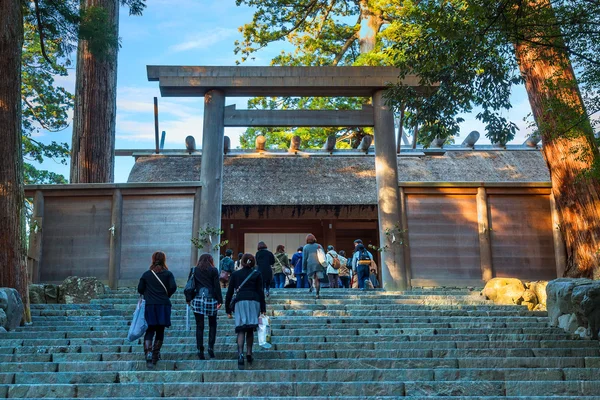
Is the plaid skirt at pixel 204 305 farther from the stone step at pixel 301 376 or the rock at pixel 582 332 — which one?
the rock at pixel 582 332

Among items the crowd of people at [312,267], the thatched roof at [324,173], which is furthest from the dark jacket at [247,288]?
the thatched roof at [324,173]

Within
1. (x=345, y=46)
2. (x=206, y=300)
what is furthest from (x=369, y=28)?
(x=206, y=300)

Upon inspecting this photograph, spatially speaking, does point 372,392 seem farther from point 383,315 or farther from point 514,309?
point 514,309

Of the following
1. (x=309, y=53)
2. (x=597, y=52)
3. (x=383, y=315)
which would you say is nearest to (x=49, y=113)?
(x=309, y=53)

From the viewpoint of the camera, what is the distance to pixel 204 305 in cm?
771

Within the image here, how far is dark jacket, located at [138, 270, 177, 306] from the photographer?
7480 millimetres

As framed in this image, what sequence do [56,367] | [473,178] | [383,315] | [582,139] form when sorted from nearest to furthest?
[56,367]
[383,315]
[582,139]
[473,178]

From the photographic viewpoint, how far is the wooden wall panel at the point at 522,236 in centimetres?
1311

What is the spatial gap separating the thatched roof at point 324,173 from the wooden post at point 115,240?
5.64 m

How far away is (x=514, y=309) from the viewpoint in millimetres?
10539

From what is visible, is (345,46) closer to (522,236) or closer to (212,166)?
(212,166)

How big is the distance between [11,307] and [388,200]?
7.44 metres

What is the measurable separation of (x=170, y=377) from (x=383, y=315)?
4319mm

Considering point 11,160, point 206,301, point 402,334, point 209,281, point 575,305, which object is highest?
point 11,160
